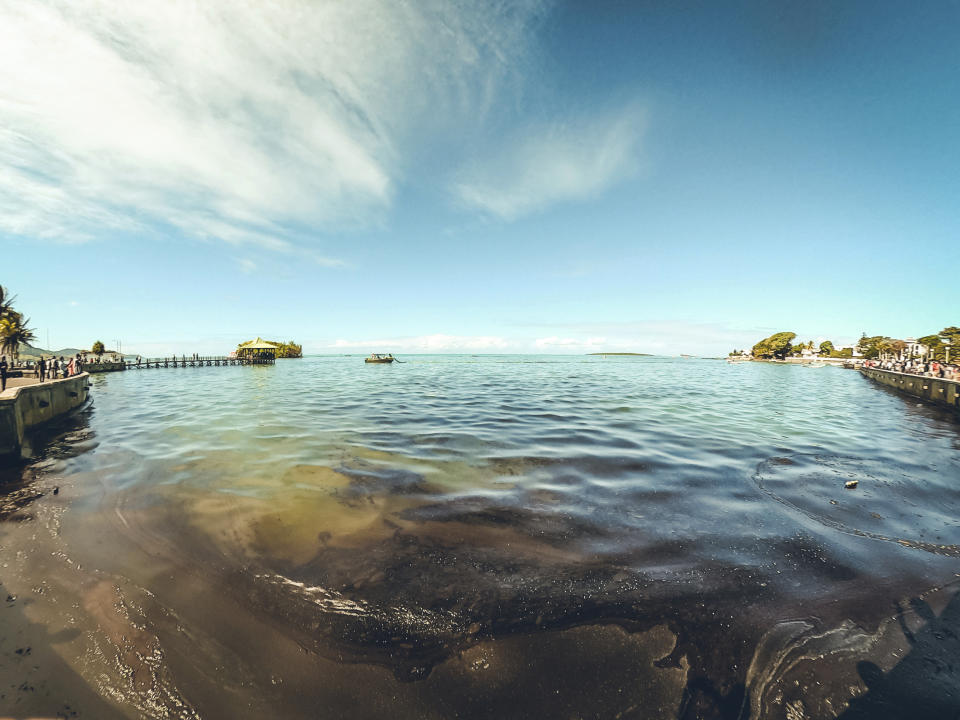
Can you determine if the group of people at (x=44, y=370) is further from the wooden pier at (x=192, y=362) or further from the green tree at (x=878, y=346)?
the green tree at (x=878, y=346)

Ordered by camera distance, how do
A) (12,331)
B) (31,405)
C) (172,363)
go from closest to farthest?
(31,405) < (12,331) < (172,363)

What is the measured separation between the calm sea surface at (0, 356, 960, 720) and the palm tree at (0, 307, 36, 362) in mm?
58805

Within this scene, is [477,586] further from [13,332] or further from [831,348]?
[831,348]

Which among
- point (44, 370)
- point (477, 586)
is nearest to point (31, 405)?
point (44, 370)

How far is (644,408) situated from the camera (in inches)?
750

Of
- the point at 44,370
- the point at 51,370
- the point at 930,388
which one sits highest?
the point at 44,370

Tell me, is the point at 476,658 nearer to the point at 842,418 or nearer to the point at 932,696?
the point at 932,696

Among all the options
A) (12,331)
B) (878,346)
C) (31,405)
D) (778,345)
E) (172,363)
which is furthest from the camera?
(778,345)

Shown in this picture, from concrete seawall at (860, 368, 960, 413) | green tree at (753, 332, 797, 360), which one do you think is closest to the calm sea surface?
concrete seawall at (860, 368, 960, 413)

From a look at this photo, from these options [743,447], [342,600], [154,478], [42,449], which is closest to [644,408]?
[743,447]

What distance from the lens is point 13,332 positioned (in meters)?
46.3

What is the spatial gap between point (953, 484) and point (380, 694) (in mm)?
12905

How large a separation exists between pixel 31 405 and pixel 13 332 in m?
54.0

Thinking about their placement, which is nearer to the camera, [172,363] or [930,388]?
[930,388]
